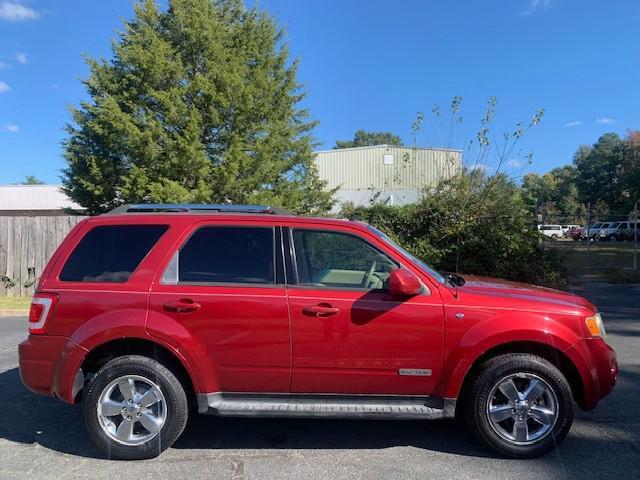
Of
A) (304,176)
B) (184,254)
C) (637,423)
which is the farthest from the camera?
(304,176)

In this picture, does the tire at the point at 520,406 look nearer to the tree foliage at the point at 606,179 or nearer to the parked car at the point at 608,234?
the parked car at the point at 608,234

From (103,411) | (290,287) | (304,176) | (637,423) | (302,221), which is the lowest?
(637,423)

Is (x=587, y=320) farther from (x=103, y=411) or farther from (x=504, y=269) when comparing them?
(x=504, y=269)

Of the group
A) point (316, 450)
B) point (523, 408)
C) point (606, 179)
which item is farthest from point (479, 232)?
point (606, 179)

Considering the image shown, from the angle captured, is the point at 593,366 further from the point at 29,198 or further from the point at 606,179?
the point at 606,179

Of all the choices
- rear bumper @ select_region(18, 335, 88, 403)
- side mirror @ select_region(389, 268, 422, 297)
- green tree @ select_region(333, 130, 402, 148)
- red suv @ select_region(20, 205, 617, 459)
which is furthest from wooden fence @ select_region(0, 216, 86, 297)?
green tree @ select_region(333, 130, 402, 148)

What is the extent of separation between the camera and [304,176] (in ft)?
67.3

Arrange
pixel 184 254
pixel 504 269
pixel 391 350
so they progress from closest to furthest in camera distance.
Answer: pixel 391 350 → pixel 184 254 → pixel 504 269

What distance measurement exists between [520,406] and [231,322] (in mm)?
2230

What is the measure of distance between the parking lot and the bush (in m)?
8.29

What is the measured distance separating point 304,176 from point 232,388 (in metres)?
17.0

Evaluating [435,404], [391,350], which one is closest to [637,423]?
[435,404]

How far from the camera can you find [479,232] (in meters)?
13.4

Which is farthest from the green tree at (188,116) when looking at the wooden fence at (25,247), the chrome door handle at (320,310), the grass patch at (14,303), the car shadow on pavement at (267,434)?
the chrome door handle at (320,310)
